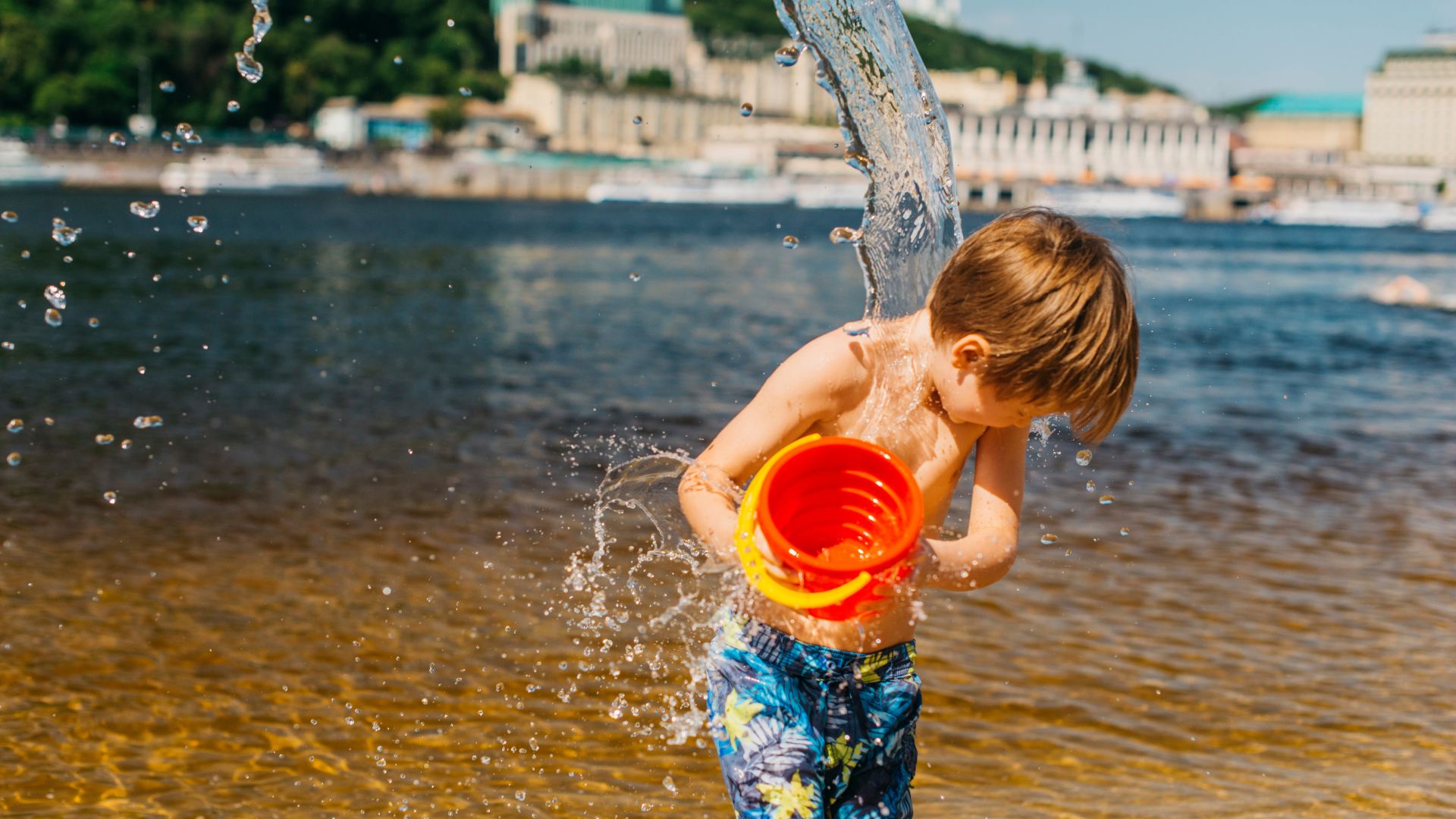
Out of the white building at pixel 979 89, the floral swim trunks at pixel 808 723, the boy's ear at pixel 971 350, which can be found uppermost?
the white building at pixel 979 89

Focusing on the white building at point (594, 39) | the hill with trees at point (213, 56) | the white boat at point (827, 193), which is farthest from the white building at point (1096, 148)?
the white boat at point (827, 193)

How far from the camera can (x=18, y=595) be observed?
216 inches

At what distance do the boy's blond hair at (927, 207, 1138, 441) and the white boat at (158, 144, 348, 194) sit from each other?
82.7m

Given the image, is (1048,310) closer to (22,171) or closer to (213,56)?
(22,171)

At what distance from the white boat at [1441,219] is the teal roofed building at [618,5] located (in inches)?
3442

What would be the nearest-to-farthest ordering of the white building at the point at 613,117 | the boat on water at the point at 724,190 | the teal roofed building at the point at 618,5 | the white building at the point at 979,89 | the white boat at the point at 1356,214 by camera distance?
the boat on water at the point at 724,190, the white boat at the point at 1356,214, the white building at the point at 613,117, the teal roofed building at the point at 618,5, the white building at the point at 979,89

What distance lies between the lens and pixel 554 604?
567 centimetres

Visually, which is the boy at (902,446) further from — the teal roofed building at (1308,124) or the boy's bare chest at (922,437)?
the teal roofed building at (1308,124)

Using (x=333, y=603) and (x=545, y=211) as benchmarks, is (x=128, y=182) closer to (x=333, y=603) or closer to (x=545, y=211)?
(x=545, y=211)

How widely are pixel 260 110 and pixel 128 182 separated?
28.7 m

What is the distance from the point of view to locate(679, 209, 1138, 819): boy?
207cm

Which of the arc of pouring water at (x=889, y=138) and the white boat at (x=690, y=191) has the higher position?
the white boat at (x=690, y=191)

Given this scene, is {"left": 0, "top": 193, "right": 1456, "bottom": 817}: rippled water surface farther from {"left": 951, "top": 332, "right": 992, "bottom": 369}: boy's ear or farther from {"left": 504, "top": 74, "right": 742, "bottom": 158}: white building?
{"left": 504, "top": 74, "right": 742, "bottom": 158}: white building

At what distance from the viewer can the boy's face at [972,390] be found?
2127 millimetres
